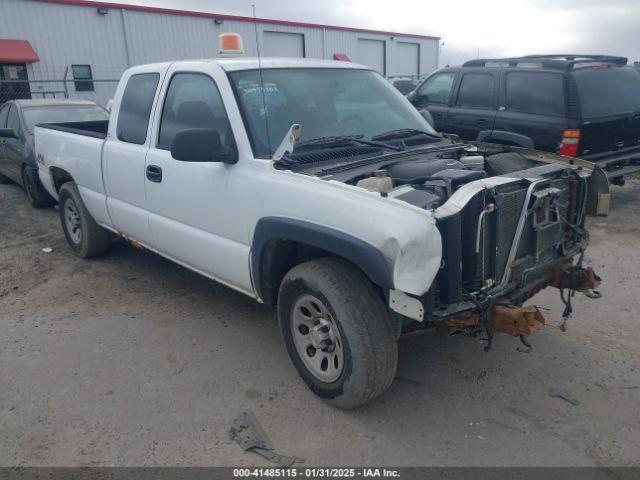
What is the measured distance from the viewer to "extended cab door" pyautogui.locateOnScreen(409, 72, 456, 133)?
8527 millimetres

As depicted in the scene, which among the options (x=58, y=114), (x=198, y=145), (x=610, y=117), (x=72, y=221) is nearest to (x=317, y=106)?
(x=198, y=145)

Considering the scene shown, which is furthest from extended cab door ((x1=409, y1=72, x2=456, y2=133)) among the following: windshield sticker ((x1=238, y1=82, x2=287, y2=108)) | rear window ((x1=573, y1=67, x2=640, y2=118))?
windshield sticker ((x1=238, y1=82, x2=287, y2=108))

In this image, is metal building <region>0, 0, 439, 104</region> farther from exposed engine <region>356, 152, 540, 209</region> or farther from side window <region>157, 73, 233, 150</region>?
exposed engine <region>356, 152, 540, 209</region>

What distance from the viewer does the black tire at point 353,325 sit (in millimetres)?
2828

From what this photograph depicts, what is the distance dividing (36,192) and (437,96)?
6453mm

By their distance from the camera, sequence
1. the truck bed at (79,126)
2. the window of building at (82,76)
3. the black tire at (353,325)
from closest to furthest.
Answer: the black tire at (353,325)
the truck bed at (79,126)
the window of building at (82,76)

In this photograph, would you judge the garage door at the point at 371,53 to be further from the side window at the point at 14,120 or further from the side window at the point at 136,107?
the side window at the point at 136,107

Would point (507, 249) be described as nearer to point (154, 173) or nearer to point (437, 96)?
point (154, 173)

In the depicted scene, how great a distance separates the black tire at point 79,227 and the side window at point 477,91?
5.46 metres

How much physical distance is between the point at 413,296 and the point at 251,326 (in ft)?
6.31

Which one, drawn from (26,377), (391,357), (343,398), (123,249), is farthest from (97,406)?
(123,249)

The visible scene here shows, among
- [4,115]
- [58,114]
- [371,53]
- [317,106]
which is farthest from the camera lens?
[371,53]

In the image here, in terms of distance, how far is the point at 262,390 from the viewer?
3404 millimetres

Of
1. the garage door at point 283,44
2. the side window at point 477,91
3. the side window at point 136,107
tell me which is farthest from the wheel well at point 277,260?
the garage door at point 283,44
